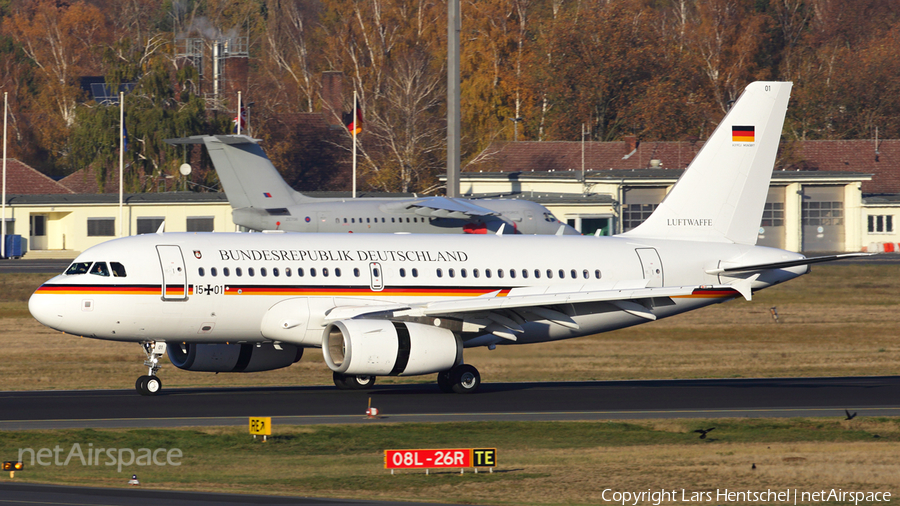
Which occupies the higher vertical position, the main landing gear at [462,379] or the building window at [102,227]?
the building window at [102,227]

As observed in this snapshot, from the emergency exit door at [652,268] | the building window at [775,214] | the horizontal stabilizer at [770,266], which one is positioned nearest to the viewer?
the horizontal stabilizer at [770,266]

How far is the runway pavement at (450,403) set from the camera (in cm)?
2680

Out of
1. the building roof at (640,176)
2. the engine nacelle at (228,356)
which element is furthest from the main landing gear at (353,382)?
the building roof at (640,176)

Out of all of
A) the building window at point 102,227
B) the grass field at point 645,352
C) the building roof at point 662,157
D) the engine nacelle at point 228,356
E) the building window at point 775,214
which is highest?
the building roof at point 662,157

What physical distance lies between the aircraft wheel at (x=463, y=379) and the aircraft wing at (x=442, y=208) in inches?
1293

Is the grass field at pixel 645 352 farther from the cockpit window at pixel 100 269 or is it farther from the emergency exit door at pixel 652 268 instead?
the cockpit window at pixel 100 269

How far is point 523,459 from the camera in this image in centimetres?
2238

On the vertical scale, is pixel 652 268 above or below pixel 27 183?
below

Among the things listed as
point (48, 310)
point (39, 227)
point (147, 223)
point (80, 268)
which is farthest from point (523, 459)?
point (39, 227)

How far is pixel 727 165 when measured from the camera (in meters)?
37.8

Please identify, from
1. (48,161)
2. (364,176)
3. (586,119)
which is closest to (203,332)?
(364,176)

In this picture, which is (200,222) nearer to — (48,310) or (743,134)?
(743,134)

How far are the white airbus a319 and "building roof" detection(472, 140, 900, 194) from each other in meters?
69.9

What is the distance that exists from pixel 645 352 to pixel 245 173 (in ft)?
76.7
